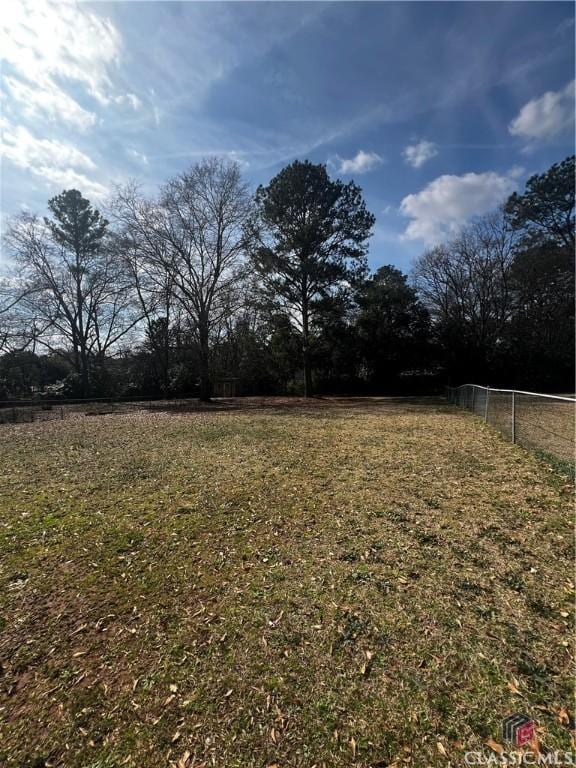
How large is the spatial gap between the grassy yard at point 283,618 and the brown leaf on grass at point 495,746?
0.01 meters

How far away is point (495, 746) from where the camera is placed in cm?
162

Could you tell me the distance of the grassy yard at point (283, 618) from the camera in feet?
5.56

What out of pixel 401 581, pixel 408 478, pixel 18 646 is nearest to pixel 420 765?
pixel 401 581

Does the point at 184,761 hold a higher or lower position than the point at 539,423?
lower

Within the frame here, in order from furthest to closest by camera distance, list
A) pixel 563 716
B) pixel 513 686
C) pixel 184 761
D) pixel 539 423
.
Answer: pixel 539 423
pixel 513 686
pixel 563 716
pixel 184 761

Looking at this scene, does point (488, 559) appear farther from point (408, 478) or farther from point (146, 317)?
point (146, 317)

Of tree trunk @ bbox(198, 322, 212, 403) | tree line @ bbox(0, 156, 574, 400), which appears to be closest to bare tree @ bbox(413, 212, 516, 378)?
tree line @ bbox(0, 156, 574, 400)

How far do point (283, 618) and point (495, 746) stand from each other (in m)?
1.33

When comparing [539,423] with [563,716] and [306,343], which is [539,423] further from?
[306,343]

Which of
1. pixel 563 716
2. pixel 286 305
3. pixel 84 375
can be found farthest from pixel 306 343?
pixel 563 716

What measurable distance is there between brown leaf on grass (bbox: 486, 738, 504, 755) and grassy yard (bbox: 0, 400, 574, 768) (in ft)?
0.04

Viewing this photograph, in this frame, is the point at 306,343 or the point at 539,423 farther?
the point at 306,343

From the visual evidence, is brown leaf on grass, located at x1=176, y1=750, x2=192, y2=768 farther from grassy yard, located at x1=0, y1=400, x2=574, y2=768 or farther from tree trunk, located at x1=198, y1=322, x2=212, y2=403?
tree trunk, located at x1=198, y1=322, x2=212, y2=403

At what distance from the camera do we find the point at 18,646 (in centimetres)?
229
